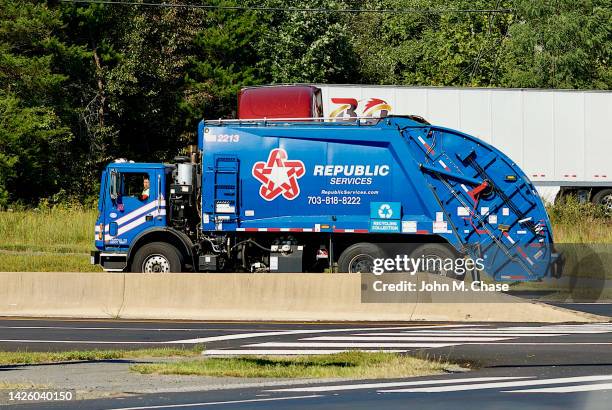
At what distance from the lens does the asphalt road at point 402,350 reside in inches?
452

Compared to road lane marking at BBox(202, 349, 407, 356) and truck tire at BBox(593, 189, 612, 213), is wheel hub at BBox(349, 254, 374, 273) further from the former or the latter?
truck tire at BBox(593, 189, 612, 213)

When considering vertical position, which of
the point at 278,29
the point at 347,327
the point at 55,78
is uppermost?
the point at 278,29

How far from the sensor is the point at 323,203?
2497cm

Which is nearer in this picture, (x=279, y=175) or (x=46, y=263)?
Result: (x=279, y=175)

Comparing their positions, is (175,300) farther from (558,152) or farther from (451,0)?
(451,0)

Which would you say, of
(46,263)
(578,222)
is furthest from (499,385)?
(578,222)

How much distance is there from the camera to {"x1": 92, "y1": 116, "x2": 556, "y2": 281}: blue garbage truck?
24.6 meters

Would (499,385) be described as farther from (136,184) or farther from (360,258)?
(136,184)

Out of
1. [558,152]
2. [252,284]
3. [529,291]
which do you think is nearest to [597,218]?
[558,152]

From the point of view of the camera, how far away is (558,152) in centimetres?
3844

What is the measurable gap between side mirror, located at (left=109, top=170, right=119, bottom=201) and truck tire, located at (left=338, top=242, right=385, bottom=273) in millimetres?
5178

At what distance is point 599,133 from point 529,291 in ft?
47.2

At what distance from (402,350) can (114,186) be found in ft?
36.6

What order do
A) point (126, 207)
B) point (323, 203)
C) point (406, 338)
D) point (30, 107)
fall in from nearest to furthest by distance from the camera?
point (406, 338) → point (323, 203) → point (126, 207) → point (30, 107)
